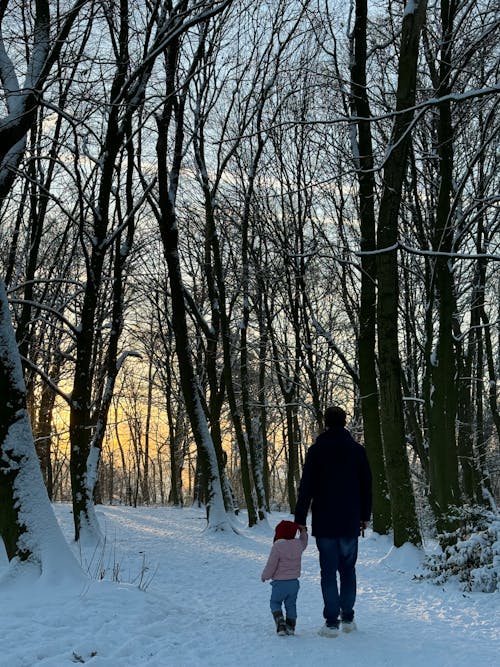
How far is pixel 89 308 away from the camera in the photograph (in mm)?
11664

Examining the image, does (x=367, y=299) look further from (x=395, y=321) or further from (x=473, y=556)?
(x=473, y=556)

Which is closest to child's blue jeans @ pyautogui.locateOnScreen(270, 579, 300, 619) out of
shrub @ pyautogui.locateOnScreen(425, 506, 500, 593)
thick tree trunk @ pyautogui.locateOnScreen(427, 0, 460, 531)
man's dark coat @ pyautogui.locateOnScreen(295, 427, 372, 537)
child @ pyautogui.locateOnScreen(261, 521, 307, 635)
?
child @ pyautogui.locateOnScreen(261, 521, 307, 635)

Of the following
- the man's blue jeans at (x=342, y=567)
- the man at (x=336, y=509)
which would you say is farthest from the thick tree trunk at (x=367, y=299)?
the man's blue jeans at (x=342, y=567)

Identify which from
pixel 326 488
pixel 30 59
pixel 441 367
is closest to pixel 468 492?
pixel 441 367

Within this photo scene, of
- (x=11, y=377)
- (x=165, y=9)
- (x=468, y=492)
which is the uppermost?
(x=165, y=9)

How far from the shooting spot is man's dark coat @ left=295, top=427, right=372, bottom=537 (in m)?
5.12

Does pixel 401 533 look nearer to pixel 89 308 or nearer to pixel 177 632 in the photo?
pixel 177 632

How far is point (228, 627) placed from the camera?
545 centimetres

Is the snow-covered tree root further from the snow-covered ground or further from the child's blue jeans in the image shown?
the child's blue jeans

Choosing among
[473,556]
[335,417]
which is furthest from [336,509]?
[473,556]

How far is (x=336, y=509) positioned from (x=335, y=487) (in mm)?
189

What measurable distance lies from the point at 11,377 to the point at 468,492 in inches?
733

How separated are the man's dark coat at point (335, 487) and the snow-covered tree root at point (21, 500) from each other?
2616 millimetres

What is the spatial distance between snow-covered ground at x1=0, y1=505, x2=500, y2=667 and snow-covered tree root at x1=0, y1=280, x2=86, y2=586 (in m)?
0.22
